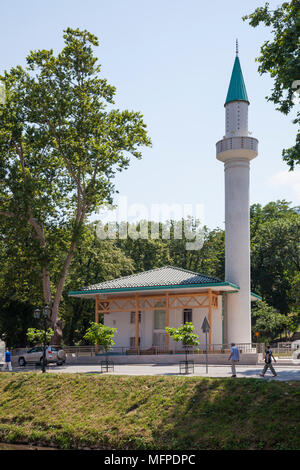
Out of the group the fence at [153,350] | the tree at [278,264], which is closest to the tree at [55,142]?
the fence at [153,350]

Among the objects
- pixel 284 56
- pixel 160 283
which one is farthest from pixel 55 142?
pixel 284 56

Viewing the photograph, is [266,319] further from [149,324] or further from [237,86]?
[237,86]

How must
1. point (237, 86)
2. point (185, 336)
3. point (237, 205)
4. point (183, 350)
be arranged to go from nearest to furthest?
point (185, 336) < point (183, 350) < point (237, 205) < point (237, 86)

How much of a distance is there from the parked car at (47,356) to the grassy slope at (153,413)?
1024cm

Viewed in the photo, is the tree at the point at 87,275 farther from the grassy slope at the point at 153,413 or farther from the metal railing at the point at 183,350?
the grassy slope at the point at 153,413

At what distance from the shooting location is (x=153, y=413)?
1873 centimetres

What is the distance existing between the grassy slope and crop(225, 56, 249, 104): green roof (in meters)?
23.7

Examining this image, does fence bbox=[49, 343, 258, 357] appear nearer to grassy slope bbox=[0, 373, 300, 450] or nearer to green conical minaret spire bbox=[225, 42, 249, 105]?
grassy slope bbox=[0, 373, 300, 450]

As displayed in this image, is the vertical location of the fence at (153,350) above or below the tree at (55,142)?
below

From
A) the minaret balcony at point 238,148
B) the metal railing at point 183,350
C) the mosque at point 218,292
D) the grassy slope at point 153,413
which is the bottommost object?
the grassy slope at point 153,413

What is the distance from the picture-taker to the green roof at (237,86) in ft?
127

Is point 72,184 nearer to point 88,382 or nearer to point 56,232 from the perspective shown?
point 56,232

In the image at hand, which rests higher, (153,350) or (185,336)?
(185,336)

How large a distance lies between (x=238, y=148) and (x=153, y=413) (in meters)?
23.4
